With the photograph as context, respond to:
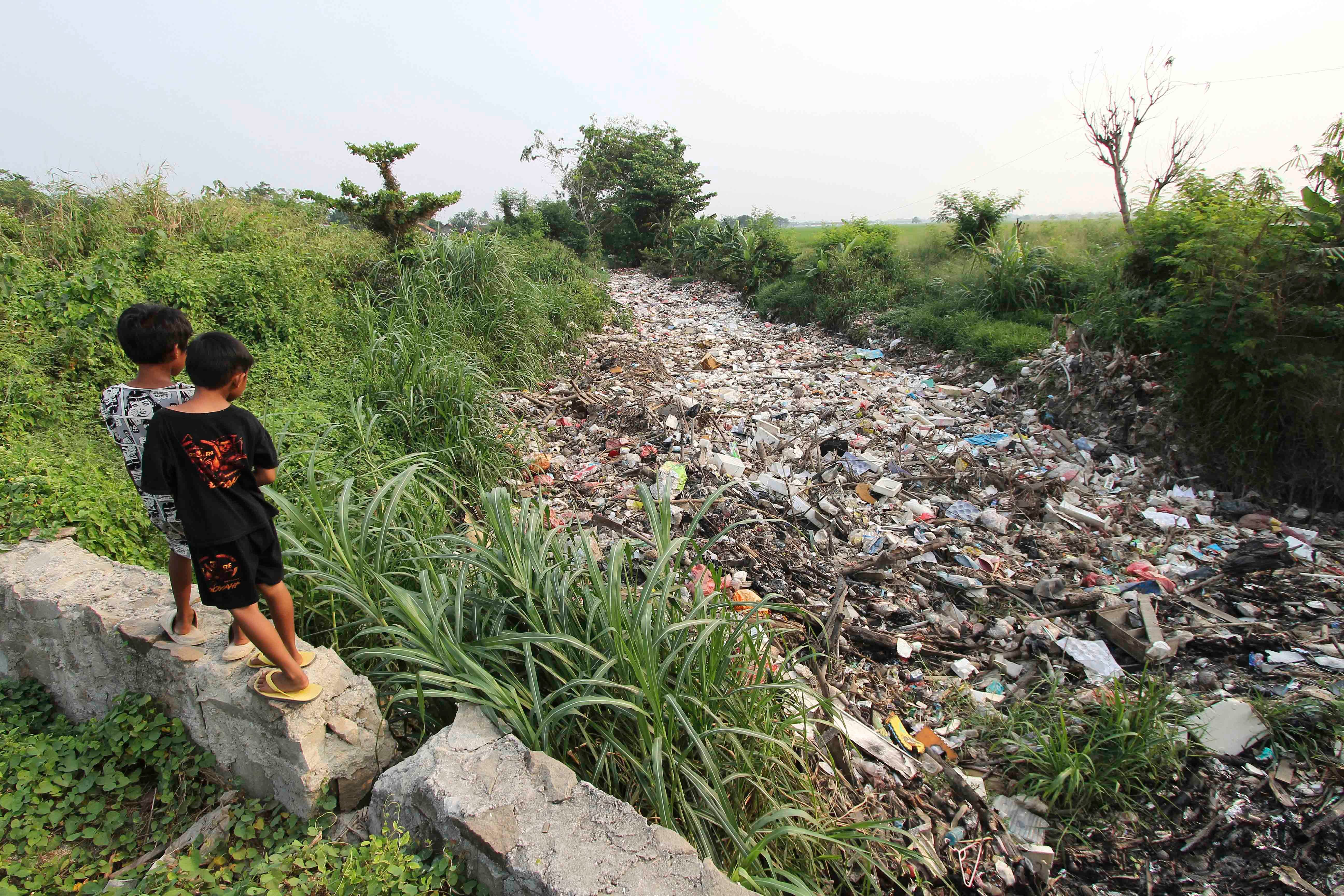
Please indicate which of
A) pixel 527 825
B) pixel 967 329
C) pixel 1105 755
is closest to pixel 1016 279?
pixel 967 329

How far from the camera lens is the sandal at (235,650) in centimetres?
185

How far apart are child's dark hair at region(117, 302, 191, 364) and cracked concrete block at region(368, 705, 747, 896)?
54.5 inches

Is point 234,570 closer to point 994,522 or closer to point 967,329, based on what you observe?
point 994,522

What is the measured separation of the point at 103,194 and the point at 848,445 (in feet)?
27.8

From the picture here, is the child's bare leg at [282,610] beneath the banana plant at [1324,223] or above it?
beneath

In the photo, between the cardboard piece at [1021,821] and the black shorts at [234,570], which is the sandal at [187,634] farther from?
the cardboard piece at [1021,821]

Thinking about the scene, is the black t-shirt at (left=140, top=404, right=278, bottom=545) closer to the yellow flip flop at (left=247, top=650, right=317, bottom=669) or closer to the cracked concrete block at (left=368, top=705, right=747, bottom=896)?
the yellow flip flop at (left=247, top=650, right=317, bottom=669)

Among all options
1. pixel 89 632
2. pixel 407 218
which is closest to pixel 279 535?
pixel 89 632

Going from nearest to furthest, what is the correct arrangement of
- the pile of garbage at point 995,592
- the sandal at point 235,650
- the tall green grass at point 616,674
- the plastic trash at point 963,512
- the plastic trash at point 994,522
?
the tall green grass at point 616,674 → the sandal at point 235,650 → the pile of garbage at point 995,592 → the plastic trash at point 994,522 → the plastic trash at point 963,512

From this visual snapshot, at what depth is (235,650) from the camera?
1854 millimetres

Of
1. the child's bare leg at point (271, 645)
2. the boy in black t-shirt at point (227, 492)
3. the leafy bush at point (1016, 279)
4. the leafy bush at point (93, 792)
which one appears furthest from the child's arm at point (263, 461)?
the leafy bush at point (1016, 279)

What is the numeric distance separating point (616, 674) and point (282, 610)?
1.00m

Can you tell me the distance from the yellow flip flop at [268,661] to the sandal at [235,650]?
32mm

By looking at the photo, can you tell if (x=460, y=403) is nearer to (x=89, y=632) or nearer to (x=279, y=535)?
(x=279, y=535)
